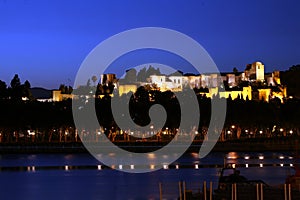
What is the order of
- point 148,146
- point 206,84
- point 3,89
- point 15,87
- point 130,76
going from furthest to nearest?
point 206,84 < point 130,76 < point 15,87 < point 3,89 < point 148,146

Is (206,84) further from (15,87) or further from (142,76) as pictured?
(15,87)

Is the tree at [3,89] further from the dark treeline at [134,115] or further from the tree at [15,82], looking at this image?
the dark treeline at [134,115]

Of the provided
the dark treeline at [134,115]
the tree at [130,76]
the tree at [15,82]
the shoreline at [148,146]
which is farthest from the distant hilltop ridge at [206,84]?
the shoreline at [148,146]

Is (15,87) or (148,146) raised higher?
(15,87)

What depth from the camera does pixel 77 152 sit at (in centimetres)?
6097

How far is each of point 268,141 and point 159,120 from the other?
10.3 m

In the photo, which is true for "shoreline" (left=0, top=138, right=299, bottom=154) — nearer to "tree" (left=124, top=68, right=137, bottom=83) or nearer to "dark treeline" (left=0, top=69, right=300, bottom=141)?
"dark treeline" (left=0, top=69, right=300, bottom=141)

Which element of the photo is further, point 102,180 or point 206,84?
point 206,84

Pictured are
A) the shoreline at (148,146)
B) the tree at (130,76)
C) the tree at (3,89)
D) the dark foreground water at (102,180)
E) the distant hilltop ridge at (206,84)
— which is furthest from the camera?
the tree at (130,76)

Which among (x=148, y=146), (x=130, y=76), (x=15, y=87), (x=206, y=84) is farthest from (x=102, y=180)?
(x=206, y=84)

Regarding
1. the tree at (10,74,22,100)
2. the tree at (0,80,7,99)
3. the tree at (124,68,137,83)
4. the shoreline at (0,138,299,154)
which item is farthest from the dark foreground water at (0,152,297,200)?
the tree at (124,68,137,83)

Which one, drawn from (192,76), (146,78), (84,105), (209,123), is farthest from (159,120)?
(192,76)

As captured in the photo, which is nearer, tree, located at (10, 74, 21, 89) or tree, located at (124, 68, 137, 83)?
tree, located at (10, 74, 21, 89)

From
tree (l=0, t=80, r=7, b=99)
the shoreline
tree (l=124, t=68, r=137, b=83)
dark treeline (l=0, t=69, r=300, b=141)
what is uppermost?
tree (l=124, t=68, r=137, b=83)
